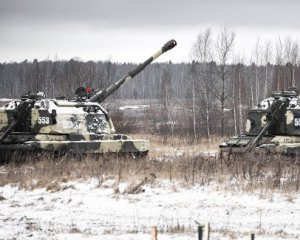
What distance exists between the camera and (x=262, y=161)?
14.0m

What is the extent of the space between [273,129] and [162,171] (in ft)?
15.1

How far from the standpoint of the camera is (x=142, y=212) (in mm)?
9703

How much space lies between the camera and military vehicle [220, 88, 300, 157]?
15492 millimetres

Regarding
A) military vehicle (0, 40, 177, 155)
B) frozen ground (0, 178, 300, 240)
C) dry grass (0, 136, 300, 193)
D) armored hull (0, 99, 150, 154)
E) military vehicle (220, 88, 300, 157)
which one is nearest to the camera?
frozen ground (0, 178, 300, 240)

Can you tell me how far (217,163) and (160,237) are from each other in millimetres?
6800

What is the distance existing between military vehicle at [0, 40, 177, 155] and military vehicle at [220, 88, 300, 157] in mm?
2879

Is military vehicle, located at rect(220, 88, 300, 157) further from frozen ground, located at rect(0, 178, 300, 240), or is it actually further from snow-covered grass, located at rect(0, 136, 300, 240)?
frozen ground, located at rect(0, 178, 300, 240)

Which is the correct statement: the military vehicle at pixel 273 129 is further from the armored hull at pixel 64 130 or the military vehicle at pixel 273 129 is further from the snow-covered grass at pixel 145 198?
the armored hull at pixel 64 130

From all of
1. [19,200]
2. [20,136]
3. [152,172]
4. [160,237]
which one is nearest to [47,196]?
[19,200]

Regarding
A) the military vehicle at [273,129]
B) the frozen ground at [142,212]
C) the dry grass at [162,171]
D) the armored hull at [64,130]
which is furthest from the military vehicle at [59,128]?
the frozen ground at [142,212]

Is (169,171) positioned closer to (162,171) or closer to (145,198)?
(162,171)

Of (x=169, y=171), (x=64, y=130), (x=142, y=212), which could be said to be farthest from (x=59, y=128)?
(x=142, y=212)

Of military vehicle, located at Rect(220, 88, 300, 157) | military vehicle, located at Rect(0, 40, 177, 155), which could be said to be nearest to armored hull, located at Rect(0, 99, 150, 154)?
military vehicle, located at Rect(0, 40, 177, 155)

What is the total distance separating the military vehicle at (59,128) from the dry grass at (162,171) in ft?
1.22
